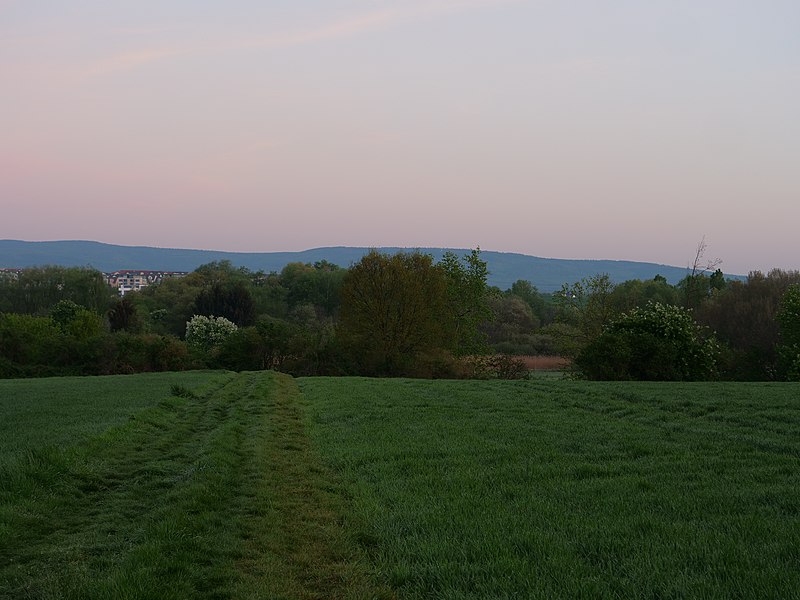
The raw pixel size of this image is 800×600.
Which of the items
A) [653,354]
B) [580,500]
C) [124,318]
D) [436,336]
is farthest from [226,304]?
[580,500]

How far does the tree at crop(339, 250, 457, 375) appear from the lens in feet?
169

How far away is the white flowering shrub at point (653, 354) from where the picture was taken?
34688 millimetres

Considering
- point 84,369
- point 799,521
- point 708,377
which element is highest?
point 799,521

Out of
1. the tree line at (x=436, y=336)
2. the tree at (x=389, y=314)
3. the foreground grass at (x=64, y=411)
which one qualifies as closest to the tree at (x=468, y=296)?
the tree line at (x=436, y=336)

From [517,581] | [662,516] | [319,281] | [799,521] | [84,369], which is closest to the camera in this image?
[517,581]

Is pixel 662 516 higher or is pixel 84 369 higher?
pixel 662 516

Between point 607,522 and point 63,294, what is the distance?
350ft

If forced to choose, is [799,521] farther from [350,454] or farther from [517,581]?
[350,454]

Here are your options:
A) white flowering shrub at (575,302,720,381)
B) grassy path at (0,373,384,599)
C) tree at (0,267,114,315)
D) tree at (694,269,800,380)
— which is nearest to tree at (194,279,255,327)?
tree at (0,267,114,315)

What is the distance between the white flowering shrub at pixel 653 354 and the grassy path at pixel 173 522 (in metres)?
23.8

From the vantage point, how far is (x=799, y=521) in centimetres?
664

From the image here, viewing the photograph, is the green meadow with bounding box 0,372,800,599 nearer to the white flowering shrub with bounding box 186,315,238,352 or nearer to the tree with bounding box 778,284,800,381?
the tree with bounding box 778,284,800,381

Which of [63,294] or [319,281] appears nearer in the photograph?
[63,294]

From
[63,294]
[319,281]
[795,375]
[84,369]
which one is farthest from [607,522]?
[319,281]
